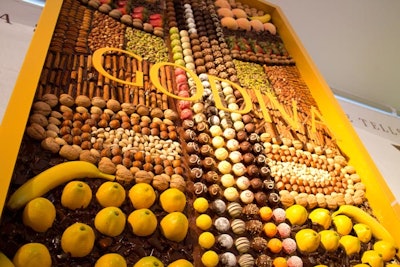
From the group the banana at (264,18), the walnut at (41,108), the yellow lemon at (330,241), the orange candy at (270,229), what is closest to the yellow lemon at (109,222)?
the walnut at (41,108)

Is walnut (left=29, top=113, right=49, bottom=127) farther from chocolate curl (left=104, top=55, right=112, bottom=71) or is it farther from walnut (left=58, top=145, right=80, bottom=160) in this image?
chocolate curl (left=104, top=55, right=112, bottom=71)

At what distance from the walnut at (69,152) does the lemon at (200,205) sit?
0.48 m

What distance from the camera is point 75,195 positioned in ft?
4.14

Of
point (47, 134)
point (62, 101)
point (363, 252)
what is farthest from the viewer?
point (363, 252)

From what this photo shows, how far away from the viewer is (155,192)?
4.84 feet

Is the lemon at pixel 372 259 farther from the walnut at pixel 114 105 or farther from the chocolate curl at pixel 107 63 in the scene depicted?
the chocolate curl at pixel 107 63

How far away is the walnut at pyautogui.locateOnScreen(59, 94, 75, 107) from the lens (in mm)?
1584

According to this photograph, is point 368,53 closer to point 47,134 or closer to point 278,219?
point 278,219

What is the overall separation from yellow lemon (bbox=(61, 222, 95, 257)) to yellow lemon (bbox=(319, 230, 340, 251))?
97 cm

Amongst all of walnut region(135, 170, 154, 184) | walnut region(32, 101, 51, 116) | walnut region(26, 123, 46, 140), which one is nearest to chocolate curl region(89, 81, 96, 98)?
walnut region(32, 101, 51, 116)

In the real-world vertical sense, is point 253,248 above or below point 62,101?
below

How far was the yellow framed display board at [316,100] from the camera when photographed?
1240 mm

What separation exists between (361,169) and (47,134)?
1.59 metres

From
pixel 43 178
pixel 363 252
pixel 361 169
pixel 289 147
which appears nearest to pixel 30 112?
pixel 43 178
